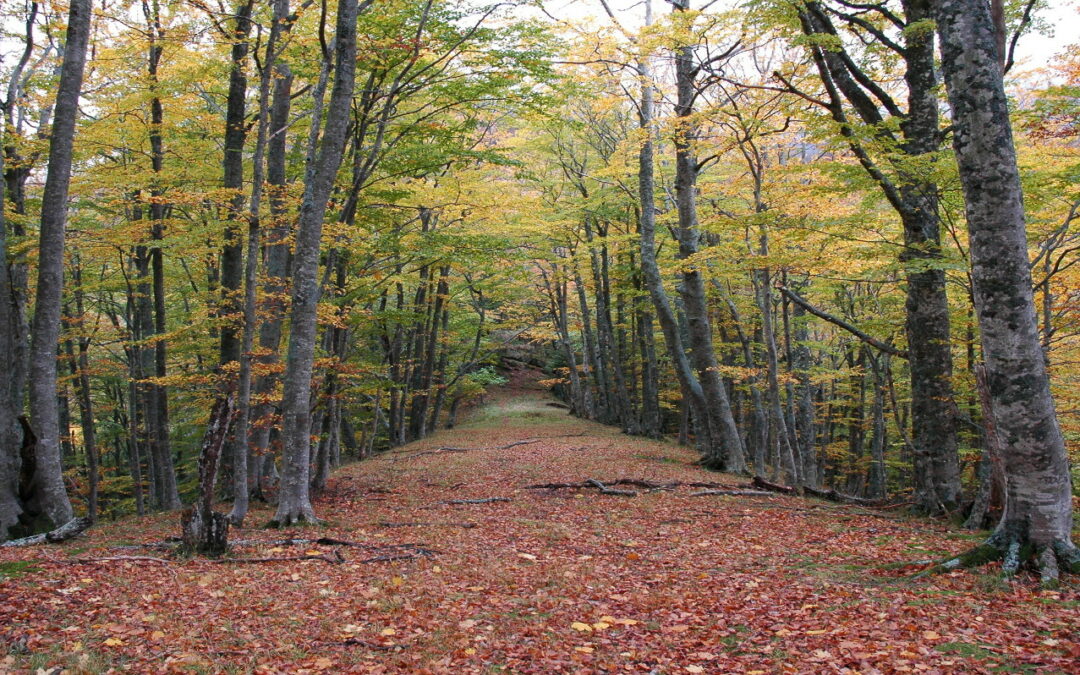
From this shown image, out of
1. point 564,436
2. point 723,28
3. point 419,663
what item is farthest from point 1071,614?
point 564,436

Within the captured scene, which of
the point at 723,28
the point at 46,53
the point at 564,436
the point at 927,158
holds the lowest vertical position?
the point at 564,436

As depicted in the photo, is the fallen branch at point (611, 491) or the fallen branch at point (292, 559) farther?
the fallen branch at point (611, 491)

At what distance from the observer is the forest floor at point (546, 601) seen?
12.8 ft

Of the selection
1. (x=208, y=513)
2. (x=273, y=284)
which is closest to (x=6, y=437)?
(x=208, y=513)

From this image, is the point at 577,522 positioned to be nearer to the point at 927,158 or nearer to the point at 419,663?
the point at 419,663

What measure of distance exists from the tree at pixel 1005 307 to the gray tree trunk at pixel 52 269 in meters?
9.97

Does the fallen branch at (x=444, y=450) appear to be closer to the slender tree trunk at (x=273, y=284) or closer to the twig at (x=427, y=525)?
the slender tree trunk at (x=273, y=284)

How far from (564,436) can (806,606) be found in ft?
53.6

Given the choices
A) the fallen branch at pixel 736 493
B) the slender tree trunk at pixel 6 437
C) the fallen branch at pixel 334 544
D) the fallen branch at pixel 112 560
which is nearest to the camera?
the fallen branch at pixel 112 560

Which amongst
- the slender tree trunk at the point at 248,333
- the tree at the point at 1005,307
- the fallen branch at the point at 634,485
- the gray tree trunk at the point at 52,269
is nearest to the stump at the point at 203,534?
the slender tree trunk at the point at 248,333

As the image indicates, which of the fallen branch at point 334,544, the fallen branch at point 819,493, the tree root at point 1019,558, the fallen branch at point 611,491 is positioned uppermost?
the tree root at point 1019,558

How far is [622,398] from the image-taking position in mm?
22281

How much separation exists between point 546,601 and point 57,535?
21.1ft

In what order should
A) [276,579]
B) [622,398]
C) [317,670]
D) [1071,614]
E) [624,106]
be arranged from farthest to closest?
1. [622,398]
2. [624,106]
3. [276,579]
4. [1071,614]
5. [317,670]
